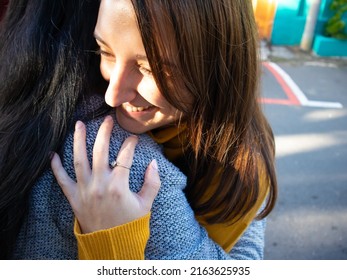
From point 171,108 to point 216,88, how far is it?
118 mm

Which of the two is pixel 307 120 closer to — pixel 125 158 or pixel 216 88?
pixel 216 88

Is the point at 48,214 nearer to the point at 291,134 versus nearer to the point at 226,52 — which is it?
the point at 226,52

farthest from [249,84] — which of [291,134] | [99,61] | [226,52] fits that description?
[291,134]

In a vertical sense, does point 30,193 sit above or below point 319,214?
above

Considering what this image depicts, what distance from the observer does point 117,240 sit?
30.7 inches

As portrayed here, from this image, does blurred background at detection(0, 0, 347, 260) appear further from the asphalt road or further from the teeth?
the teeth

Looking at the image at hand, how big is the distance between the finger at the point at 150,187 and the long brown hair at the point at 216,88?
155 mm

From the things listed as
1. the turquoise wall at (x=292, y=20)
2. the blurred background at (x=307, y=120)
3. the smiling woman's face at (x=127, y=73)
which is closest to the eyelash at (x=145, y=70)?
the smiling woman's face at (x=127, y=73)

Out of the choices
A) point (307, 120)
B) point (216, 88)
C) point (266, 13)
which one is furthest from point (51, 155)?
point (266, 13)

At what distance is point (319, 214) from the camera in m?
2.35

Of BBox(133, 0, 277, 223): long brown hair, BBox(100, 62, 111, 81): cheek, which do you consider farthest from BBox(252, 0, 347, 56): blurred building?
BBox(100, 62, 111, 81): cheek

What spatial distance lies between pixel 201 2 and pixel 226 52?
0.14 meters

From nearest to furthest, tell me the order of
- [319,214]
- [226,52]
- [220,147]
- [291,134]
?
[226,52], [220,147], [319,214], [291,134]

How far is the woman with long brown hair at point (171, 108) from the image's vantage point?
29.1 inches
